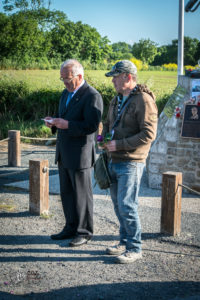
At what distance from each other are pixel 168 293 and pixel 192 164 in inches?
165

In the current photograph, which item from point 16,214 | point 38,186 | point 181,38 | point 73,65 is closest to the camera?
point 73,65

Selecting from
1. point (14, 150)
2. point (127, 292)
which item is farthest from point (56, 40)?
point (127, 292)

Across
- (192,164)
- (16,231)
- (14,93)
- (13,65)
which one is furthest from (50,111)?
(16,231)

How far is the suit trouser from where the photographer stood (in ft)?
15.3

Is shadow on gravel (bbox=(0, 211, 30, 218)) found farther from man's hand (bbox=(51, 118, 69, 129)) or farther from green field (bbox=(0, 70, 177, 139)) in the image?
green field (bbox=(0, 70, 177, 139))

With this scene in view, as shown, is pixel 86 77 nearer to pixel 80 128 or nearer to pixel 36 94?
pixel 36 94

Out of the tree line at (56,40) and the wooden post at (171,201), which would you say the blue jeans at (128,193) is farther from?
the tree line at (56,40)

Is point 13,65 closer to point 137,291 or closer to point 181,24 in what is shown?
point 181,24

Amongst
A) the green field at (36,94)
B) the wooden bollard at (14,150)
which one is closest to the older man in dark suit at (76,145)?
the wooden bollard at (14,150)

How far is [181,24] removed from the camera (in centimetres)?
861

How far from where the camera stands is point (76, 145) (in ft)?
15.0

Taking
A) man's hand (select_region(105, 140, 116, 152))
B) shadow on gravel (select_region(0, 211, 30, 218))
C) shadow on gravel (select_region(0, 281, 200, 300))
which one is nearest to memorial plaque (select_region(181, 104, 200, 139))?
shadow on gravel (select_region(0, 211, 30, 218))

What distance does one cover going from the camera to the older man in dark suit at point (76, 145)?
14.6 ft

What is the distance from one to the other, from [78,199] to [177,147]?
3.38m
